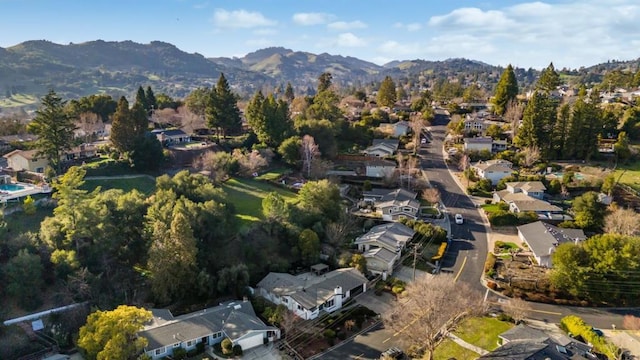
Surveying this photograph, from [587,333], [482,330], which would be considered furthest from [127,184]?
[587,333]

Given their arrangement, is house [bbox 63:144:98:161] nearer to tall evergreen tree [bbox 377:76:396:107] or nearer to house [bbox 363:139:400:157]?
house [bbox 363:139:400:157]

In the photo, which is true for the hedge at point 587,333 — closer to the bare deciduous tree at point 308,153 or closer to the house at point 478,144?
the bare deciduous tree at point 308,153

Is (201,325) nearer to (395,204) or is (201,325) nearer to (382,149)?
(395,204)

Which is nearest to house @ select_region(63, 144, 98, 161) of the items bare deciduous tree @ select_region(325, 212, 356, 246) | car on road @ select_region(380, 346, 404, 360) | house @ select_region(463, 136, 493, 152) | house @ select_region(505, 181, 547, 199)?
bare deciduous tree @ select_region(325, 212, 356, 246)

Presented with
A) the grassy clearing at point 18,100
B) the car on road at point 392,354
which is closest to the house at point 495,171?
the car on road at point 392,354

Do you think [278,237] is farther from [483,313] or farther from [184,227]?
[483,313]

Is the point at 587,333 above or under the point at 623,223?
under
